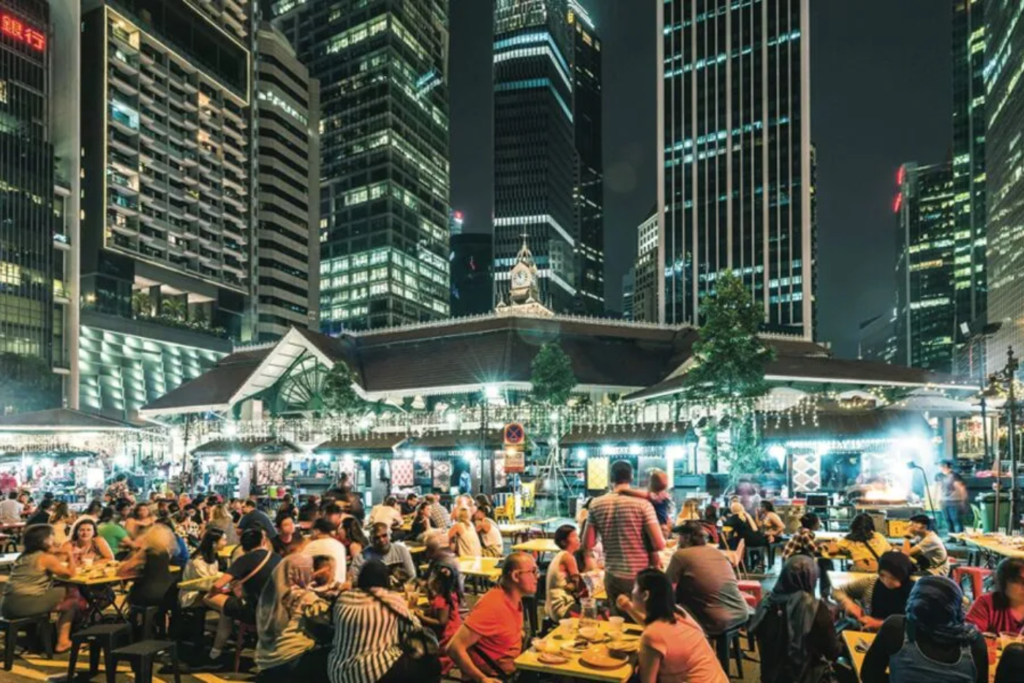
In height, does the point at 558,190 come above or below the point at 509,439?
above

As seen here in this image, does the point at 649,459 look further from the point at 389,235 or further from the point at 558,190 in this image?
the point at 558,190

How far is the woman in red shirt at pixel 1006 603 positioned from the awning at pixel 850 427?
17.3 meters

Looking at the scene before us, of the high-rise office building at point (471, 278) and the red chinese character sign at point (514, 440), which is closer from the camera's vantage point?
the red chinese character sign at point (514, 440)

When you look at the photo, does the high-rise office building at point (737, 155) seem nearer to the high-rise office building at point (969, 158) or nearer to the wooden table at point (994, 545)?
the high-rise office building at point (969, 158)

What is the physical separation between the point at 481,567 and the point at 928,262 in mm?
212780

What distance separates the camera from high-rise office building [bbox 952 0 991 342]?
139 metres

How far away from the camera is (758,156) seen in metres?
114

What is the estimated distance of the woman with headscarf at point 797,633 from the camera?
5.42 metres

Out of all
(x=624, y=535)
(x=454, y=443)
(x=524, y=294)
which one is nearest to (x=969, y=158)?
(x=524, y=294)

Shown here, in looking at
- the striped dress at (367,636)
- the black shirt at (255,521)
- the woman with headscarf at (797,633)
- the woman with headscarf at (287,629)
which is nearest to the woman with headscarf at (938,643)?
the woman with headscarf at (797,633)

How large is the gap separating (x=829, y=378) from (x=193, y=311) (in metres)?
81.5

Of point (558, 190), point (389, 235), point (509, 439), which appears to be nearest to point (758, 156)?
point (389, 235)

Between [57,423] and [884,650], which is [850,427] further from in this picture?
[57,423]

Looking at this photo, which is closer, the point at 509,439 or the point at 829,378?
the point at 509,439
